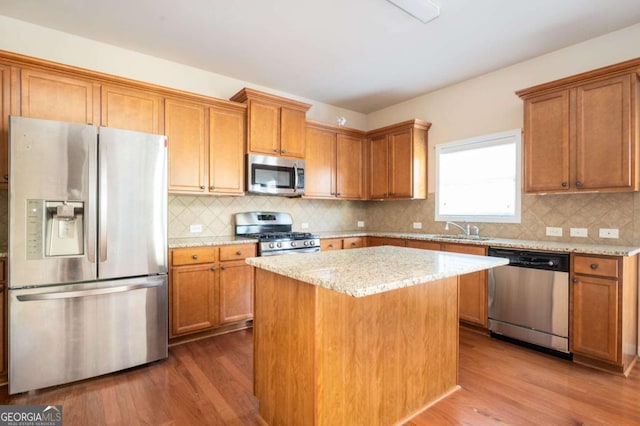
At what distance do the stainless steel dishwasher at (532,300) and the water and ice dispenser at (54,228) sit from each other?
3500mm

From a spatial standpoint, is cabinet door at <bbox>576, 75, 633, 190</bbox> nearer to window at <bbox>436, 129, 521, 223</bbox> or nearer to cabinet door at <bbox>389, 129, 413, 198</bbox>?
window at <bbox>436, 129, 521, 223</bbox>

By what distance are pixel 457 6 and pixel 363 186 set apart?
Result: 8.65 feet

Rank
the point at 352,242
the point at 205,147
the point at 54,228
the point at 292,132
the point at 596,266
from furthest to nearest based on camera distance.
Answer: the point at 352,242 < the point at 292,132 < the point at 205,147 < the point at 596,266 < the point at 54,228

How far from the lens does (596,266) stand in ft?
8.07

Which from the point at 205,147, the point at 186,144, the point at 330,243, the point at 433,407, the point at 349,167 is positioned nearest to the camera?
the point at 433,407

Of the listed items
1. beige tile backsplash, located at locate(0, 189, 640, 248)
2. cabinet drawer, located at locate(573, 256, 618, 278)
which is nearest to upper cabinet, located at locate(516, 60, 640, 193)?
beige tile backsplash, located at locate(0, 189, 640, 248)

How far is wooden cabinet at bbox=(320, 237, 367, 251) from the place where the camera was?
3998 mm

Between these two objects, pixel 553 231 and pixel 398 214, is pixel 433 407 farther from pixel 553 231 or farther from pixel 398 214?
pixel 398 214

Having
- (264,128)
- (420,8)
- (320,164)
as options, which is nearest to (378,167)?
(320,164)

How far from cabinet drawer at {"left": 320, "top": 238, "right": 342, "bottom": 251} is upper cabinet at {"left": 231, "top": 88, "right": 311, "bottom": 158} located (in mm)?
1110

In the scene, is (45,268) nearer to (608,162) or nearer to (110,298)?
(110,298)

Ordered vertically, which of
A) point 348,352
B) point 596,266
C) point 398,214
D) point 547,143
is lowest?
point 348,352

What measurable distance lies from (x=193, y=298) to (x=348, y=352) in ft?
6.47

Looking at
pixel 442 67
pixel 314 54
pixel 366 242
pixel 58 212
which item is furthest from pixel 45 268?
pixel 442 67
